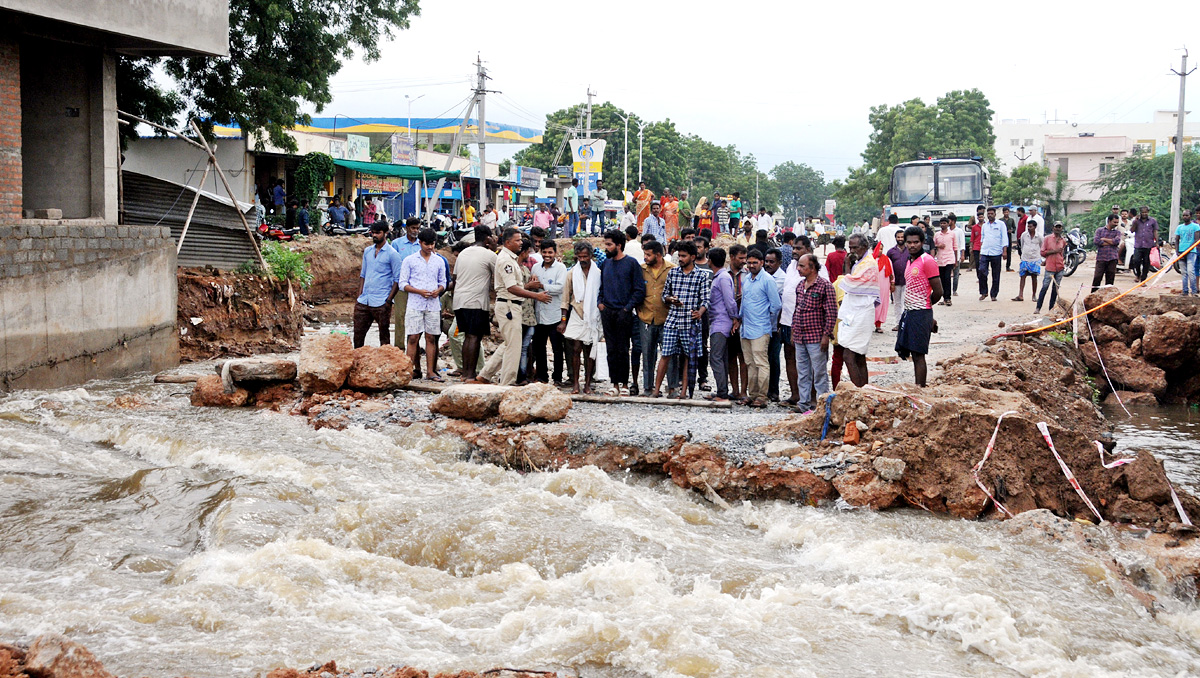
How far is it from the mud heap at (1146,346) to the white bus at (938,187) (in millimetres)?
10496

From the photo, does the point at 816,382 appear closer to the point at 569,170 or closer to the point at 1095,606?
the point at 1095,606

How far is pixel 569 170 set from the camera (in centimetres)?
4184

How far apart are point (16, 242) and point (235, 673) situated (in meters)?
8.59

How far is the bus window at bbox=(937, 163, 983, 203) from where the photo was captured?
24.3 m

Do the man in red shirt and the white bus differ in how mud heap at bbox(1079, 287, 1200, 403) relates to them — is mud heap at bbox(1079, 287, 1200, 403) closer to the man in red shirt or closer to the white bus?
the man in red shirt

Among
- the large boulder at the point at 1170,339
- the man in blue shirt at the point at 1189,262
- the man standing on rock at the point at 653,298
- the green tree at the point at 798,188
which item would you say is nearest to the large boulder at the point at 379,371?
the man standing on rock at the point at 653,298

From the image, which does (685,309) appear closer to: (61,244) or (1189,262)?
(61,244)

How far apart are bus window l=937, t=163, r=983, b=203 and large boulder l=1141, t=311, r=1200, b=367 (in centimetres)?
1208

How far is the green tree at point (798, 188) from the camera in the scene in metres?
135

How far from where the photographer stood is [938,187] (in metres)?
24.5

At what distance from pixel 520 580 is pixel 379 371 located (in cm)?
459

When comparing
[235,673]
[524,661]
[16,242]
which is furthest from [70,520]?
[16,242]

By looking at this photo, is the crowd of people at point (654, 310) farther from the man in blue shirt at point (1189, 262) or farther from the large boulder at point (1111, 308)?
the man in blue shirt at point (1189, 262)

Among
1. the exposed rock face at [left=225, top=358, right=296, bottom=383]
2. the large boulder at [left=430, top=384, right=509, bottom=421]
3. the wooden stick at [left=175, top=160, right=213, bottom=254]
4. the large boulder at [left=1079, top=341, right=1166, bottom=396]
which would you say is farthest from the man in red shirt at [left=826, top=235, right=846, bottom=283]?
the wooden stick at [left=175, top=160, right=213, bottom=254]
